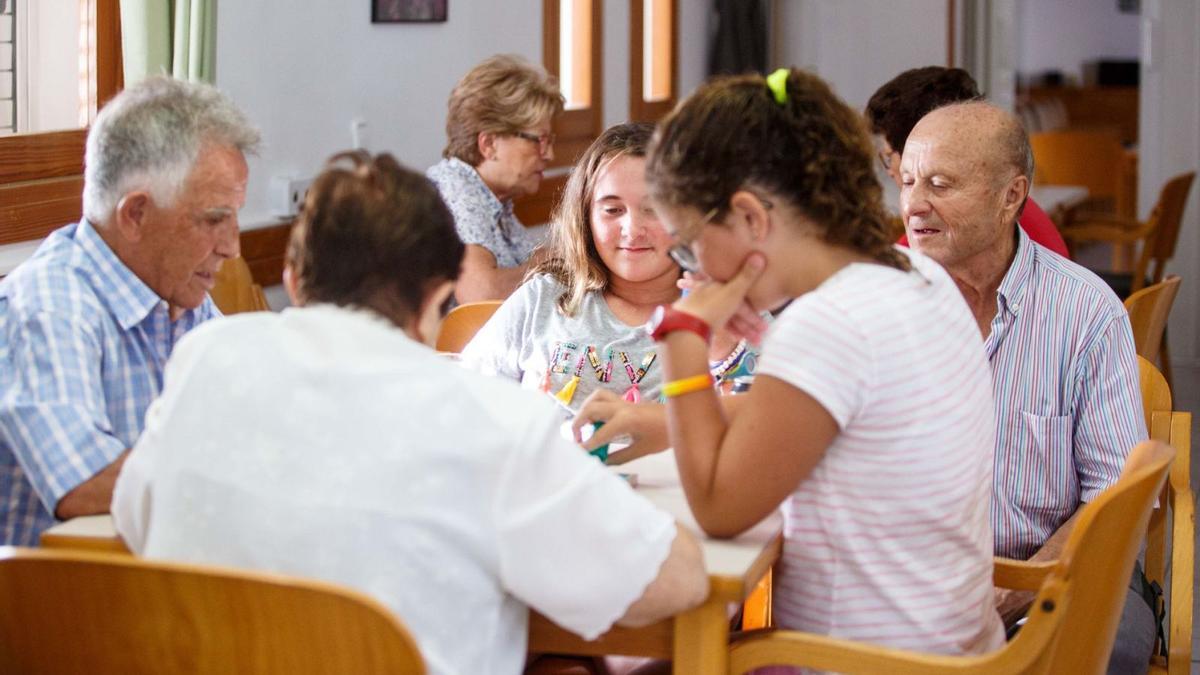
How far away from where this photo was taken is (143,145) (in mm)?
1966

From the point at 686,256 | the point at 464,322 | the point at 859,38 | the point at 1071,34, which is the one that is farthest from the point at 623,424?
the point at 1071,34

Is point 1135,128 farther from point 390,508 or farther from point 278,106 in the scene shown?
point 390,508

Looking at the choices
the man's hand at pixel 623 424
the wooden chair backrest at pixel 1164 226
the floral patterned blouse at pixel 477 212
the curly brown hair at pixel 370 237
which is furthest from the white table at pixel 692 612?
the wooden chair backrest at pixel 1164 226

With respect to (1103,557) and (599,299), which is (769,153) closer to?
(1103,557)

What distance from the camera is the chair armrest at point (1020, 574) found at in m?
1.99

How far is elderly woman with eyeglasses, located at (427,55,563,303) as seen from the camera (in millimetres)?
4129

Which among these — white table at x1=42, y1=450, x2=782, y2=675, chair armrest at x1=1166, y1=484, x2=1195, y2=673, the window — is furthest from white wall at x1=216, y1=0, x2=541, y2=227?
chair armrest at x1=1166, y1=484, x2=1195, y2=673

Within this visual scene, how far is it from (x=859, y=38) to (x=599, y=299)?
17.7 feet

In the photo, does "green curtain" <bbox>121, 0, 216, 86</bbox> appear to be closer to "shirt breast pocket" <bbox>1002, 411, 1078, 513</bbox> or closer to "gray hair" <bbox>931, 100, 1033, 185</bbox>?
→ "gray hair" <bbox>931, 100, 1033, 185</bbox>

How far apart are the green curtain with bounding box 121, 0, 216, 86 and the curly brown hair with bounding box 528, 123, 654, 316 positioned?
4.10ft

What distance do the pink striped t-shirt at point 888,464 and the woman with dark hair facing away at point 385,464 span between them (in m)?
0.26

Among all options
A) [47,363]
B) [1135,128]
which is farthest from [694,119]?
[1135,128]

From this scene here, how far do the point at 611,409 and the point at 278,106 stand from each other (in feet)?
7.93

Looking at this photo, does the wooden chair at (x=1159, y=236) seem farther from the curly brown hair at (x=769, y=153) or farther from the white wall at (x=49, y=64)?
the curly brown hair at (x=769, y=153)
